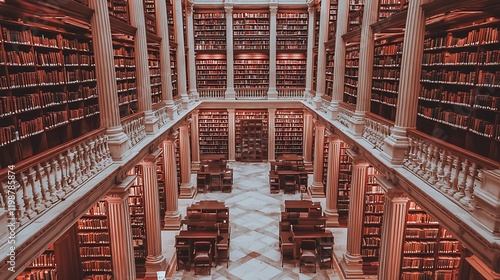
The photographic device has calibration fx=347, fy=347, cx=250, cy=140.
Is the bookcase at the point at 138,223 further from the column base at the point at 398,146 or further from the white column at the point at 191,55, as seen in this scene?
the white column at the point at 191,55

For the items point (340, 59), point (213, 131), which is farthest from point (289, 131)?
point (340, 59)

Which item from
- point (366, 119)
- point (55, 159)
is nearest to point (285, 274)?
point (366, 119)

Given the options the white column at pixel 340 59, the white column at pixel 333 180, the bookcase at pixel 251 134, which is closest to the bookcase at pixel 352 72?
the white column at pixel 340 59

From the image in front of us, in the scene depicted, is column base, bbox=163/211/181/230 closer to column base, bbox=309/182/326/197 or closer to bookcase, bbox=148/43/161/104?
bookcase, bbox=148/43/161/104

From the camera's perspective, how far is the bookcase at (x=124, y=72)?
27.5 ft

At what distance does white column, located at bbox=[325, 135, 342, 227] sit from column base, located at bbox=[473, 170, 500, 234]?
5.90 meters

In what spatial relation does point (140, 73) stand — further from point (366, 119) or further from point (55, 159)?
point (366, 119)

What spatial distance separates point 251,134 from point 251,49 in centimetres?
384

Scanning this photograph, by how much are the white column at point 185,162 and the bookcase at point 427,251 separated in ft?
25.2

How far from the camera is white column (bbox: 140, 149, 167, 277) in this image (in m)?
7.21

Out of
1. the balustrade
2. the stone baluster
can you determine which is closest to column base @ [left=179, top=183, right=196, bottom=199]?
the balustrade

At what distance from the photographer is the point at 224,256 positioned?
806cm

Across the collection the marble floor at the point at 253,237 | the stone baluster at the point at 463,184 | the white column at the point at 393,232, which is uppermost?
the stone baluster at the point at 463,184

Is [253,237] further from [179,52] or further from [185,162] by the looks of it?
[179,52]
